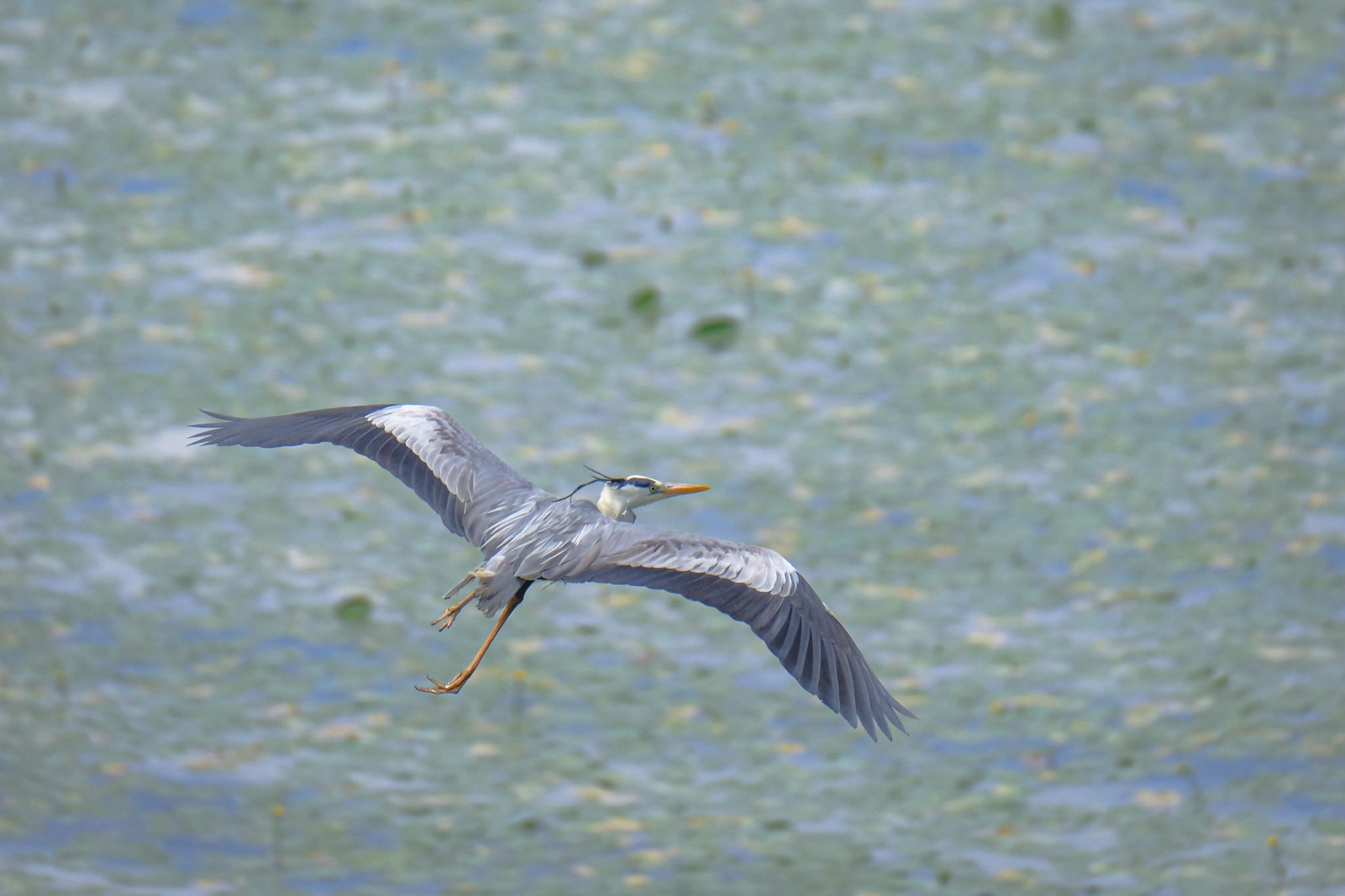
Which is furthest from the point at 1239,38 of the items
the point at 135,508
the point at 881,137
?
the point at 135,508

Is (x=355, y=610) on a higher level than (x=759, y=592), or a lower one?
higher

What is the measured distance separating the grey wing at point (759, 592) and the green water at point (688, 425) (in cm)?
260

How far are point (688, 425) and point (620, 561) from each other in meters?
4.57

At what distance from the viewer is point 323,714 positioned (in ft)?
27.1

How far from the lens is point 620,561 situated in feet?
16.9

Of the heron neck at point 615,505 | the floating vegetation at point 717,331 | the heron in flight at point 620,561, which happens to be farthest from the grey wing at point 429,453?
the floating vegetation at point 717,331

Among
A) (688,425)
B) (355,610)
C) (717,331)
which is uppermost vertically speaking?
(717,331)

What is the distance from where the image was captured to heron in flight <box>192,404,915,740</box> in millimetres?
5070

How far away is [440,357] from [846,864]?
12.8 ft

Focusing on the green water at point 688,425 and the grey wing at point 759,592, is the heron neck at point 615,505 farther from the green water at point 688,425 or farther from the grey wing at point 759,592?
the green water at point 688,425

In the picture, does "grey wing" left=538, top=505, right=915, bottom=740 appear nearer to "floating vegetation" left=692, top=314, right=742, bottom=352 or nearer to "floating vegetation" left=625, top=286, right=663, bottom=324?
"floating vegetation" left=692, top=314, right=742, bottom=352

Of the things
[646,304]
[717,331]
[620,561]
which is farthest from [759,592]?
[646,304]

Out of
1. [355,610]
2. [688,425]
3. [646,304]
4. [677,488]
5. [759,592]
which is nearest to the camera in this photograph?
[759,592]

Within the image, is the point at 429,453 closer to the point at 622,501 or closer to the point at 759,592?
the point at 622,501
